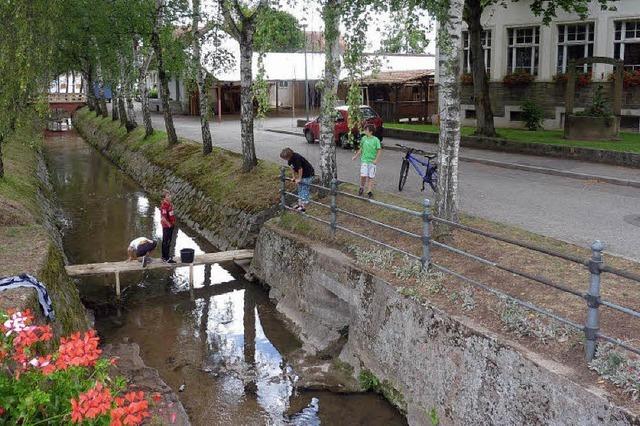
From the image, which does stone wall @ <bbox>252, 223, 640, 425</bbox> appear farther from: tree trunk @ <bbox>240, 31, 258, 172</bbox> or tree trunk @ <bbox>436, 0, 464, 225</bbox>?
tree trunk @ <bbox>240, 31, 258, 172</bbox>

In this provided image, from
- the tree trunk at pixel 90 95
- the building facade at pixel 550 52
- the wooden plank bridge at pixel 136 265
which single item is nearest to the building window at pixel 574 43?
the building facade at pixel 550 52

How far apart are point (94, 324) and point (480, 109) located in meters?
17.6

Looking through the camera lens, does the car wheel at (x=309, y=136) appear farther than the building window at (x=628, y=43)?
Yes

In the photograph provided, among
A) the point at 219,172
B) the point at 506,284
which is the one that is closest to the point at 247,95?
the point at 219,172

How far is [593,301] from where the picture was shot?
6578 millimetres

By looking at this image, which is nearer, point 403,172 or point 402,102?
point 403,172

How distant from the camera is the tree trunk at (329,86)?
1199 centimetres

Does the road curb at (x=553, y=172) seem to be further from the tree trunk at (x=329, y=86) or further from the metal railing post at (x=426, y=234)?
the metal railing post at (x=426, y=234)

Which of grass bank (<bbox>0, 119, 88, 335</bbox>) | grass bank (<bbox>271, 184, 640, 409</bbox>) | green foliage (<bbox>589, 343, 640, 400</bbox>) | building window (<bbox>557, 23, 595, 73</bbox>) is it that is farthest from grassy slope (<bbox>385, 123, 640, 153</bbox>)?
grass bank (<bbox>0, 119, 88, 335</bbox>)

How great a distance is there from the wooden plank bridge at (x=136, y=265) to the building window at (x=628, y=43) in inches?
754

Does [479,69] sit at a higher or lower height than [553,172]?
higher

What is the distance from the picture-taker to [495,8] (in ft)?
99.6

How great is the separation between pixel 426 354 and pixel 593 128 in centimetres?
1749

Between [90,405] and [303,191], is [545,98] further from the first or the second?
[90,405]
